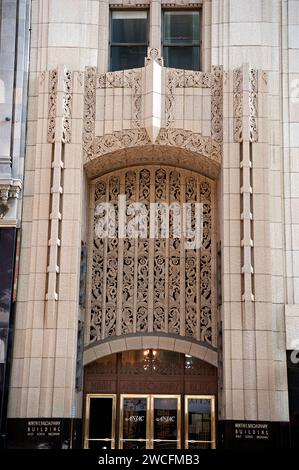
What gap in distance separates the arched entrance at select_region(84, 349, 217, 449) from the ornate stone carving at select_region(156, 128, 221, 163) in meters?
5.53

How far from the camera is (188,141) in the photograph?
64.4ft

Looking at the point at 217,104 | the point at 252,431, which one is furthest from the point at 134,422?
the point at 217,104

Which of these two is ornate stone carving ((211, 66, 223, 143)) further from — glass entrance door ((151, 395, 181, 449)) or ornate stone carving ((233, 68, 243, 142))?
glass entrance door ((151, 395, 181, 449))

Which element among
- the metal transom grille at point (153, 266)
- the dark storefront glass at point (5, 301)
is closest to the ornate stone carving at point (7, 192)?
the dark storefront glass at point (5, 301)

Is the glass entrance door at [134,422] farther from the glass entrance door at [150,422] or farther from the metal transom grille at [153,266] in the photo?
Answer: the metal transom grille at [153,266]

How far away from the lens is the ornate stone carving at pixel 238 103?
1936 centimetres

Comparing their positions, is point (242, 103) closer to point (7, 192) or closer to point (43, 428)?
point (7, 192)

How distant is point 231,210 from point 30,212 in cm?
526

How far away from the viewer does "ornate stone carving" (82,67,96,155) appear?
19734 mm

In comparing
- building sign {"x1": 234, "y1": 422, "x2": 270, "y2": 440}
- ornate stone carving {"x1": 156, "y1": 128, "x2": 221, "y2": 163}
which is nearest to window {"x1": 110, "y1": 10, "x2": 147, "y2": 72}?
ornate stone carving {"x1": 156, "y1": 128, "x2": 221, "y2": 163}

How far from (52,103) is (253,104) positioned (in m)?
5.38

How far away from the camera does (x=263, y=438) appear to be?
1753 centimetres

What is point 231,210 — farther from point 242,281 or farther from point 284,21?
point 284,21

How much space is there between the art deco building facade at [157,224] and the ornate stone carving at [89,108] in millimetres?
54
